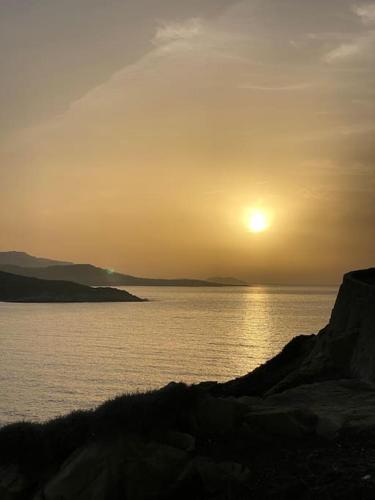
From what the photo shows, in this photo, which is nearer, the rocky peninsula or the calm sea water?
the rocky peninsula

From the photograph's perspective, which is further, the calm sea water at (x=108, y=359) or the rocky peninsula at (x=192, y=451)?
the calm sea water at (x=108, y=359)

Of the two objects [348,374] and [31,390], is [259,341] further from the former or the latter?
[348,374]

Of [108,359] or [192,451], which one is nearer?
[192,451]

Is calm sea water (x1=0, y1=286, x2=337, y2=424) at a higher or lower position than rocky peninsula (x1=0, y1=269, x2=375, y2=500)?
lower

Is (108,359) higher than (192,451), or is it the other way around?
(192,451)

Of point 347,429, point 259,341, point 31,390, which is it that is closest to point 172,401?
point 347,429

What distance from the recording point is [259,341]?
93812mm

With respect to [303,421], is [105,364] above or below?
below

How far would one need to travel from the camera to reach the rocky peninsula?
12375 millimetres

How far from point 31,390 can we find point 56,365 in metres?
15.8

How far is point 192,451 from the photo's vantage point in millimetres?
13922

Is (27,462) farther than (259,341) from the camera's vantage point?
No

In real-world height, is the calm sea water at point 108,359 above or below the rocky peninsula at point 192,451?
below

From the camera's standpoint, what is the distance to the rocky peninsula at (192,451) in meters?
12.4
